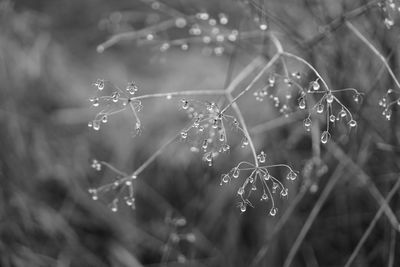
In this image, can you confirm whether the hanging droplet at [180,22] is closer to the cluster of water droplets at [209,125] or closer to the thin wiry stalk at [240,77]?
the thin wiry stalk at [240,77]

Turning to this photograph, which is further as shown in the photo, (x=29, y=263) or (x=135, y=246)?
(x=135, y=246)

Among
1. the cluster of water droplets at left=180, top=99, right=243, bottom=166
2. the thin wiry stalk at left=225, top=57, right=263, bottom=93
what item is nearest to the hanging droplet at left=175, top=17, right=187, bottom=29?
the thin wiry stalk at left=225, top=57, right=263, bottom=93

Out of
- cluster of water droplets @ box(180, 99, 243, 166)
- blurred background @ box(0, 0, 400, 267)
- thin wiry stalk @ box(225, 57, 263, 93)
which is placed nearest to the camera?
cluster of water droplets @ box(180, 99, 243, 166)

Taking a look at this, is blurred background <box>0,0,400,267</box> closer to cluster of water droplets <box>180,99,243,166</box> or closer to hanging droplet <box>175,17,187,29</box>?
hanging droplet <box>175,17,187,29</box>

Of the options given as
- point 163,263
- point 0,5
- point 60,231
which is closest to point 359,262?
point 163,263

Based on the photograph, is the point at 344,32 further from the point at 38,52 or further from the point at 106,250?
the point at 38,52

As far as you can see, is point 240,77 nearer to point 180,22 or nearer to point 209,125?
point 209,125

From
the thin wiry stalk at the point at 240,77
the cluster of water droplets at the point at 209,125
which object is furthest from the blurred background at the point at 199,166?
the cluster of water droplets at the point at 209,125

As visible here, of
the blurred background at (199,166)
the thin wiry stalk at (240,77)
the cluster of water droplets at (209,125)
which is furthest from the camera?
the blurred background at (199,166)
